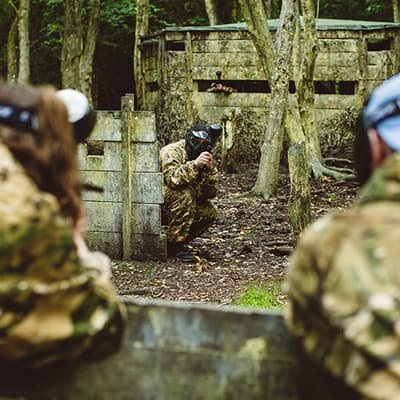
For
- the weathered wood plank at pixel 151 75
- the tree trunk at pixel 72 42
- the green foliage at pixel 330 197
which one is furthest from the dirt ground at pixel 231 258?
the tree trunk at pixel 72 42

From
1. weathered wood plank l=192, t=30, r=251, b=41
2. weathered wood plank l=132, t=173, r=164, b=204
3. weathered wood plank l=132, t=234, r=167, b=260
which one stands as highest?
weathered wood plank l=192, t=30, r=251, b=41

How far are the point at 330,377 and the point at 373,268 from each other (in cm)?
42

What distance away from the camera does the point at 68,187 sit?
2.62 m

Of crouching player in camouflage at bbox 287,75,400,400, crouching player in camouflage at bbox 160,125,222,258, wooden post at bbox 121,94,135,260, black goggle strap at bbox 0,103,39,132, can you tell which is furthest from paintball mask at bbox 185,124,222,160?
crouching player in camouflage at bbox 287,75,400,400

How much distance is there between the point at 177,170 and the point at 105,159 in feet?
2.55

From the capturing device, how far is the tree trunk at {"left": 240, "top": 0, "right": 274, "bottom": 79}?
12.6m

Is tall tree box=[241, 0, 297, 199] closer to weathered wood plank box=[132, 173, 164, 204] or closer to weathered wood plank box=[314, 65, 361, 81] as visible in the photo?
weathered wood plank box=[132, 173, 164, 204]

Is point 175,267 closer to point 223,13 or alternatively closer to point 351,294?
point 351,294

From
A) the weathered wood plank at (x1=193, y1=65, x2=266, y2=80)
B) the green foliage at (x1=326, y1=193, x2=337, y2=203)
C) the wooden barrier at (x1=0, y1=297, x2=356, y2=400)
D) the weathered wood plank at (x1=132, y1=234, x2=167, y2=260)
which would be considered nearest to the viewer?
the wooden barrier at (x1=0, y1=297, x2=356, y2=400)

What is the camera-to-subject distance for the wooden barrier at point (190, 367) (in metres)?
2.77

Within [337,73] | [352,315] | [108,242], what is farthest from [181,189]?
[337,73]

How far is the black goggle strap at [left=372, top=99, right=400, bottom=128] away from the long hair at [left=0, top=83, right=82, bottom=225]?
0.91 metres

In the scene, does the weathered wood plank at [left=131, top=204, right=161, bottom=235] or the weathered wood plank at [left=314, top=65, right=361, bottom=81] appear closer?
the weathered wood plank at [left=131, top=204, right=161, bottom=235]

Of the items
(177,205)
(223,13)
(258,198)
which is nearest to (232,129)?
(258,198)
